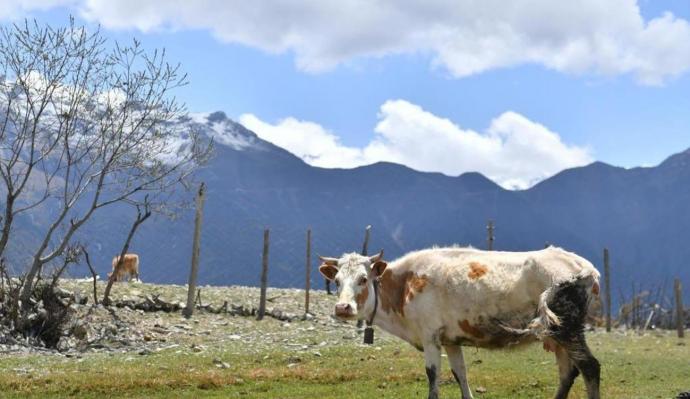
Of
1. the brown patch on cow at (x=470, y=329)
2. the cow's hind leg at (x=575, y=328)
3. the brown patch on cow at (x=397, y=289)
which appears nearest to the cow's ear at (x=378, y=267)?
the brown patch on cow at (x=397, y=289)

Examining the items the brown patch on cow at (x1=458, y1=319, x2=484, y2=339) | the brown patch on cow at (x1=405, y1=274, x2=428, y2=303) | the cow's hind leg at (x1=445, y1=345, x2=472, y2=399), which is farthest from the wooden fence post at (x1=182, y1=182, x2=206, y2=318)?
the brown patch on cow at (x1=458, y1=319, x2=484, y2=339)

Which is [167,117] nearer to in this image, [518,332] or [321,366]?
[321,366]

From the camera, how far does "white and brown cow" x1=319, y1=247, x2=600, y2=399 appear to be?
11484 millimetres

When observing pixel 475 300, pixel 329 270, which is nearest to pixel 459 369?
pixel 475 300

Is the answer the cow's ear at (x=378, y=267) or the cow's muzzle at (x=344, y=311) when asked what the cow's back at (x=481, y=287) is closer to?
the cow's ear at (x=378, y=267)

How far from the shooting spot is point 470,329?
40.3 feet

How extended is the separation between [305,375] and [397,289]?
14.0ft

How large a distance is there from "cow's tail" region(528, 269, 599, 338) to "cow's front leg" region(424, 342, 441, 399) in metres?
1.65

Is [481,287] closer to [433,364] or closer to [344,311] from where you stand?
[433,364]

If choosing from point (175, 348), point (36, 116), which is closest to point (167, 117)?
point (36, 116)

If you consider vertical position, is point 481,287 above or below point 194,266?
below

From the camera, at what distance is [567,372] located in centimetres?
1212

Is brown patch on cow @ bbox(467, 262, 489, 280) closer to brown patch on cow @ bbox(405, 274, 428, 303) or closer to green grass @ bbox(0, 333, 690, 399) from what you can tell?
brown patch on cow @ bbox(405, 274, 428, 303)

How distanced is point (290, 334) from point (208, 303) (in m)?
6.90
